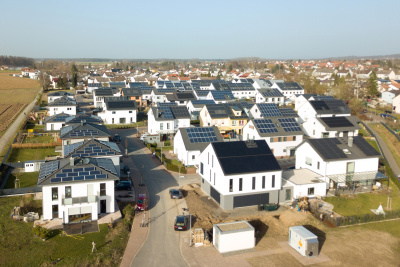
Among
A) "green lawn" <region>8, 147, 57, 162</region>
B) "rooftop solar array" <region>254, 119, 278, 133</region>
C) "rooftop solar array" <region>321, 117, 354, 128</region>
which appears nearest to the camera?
"green lawn" <region>8, 147, 57, 162</region>

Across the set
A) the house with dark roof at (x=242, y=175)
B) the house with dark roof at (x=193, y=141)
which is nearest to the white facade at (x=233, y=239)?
the house with dark roof at (x=242, y=175)

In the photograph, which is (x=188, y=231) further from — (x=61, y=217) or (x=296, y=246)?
(x=61, y=217)

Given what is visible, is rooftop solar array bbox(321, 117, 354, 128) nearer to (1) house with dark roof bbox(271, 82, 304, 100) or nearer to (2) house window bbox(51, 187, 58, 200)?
(2) house window bbox(51, 187, 58, 200)

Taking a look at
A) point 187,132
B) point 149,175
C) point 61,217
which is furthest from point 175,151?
point 61,217

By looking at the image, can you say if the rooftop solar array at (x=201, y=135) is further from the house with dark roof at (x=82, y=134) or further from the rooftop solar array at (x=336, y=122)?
the rooftop solar array at (x=336, y=122)

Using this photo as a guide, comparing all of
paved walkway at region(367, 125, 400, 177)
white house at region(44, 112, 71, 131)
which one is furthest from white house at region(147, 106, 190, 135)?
paved walkway at region(367, 125, 400, 177)

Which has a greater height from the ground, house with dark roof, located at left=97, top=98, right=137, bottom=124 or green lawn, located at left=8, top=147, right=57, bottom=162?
house with dark roof, located at left=97, top=98, right=137, bottom=124

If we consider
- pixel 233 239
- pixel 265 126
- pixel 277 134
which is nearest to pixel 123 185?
pixel 233 239
